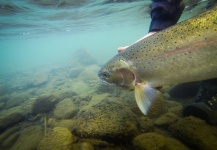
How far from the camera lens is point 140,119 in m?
4.27

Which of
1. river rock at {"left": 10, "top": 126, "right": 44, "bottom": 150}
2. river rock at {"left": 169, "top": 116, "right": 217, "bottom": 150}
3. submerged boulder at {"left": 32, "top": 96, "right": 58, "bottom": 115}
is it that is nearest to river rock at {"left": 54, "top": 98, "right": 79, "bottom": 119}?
river rock at {"left": 10, "top": 126, "right": 44, "bottom": 150}

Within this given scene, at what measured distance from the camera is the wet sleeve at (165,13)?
155 inches

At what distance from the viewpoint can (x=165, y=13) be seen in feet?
12.9

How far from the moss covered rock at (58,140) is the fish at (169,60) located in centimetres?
175

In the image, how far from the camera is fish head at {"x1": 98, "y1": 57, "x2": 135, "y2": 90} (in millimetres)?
2900

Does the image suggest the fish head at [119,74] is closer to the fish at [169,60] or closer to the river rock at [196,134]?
the fish at [169,60]

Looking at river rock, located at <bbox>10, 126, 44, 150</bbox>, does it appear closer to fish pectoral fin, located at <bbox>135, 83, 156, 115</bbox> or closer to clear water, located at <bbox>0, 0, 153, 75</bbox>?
fish pectoral fin, located at <bbox>135, 83, 156, 115</bbox>

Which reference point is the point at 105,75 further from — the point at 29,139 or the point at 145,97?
the point at 29,139

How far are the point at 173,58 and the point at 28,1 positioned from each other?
A: 45.0 ft

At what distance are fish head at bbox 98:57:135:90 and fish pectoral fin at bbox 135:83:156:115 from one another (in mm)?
223

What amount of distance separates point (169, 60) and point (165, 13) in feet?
6.41

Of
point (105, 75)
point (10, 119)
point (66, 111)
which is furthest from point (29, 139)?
point (105, 75)

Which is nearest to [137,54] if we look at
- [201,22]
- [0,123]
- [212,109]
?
[201,22]

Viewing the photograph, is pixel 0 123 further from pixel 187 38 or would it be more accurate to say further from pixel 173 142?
pixel 187 38
